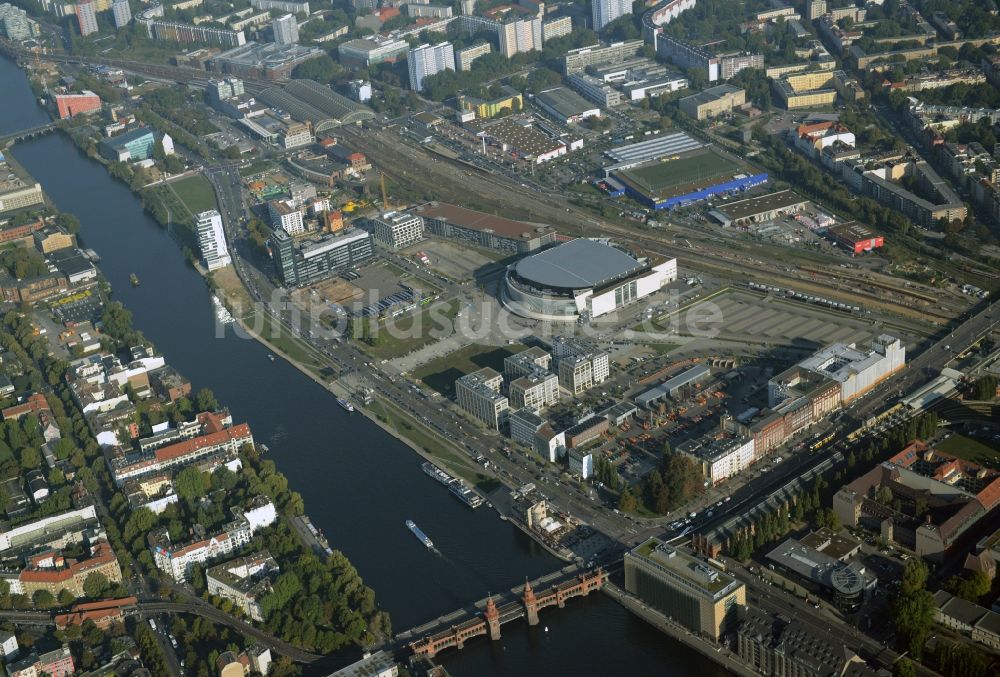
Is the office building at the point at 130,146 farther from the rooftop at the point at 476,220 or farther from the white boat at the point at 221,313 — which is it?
the white boat at the point at 221,313

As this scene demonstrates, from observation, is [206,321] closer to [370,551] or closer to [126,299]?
[126,299]

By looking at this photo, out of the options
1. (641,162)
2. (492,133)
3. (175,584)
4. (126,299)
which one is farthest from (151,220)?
(175,584)

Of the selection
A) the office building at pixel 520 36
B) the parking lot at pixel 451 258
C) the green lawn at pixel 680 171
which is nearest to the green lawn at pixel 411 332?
the parking lot at pixel 451 258

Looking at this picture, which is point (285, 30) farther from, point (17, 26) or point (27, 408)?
point (27, 408)

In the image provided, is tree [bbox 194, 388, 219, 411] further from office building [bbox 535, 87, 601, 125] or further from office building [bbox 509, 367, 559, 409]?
office building [bbox 535, 87, 601, 125]

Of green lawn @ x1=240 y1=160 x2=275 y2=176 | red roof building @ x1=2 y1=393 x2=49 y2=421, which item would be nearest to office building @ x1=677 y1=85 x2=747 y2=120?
green lawn @ x1=240 y1=160 x2=275 y2=176
